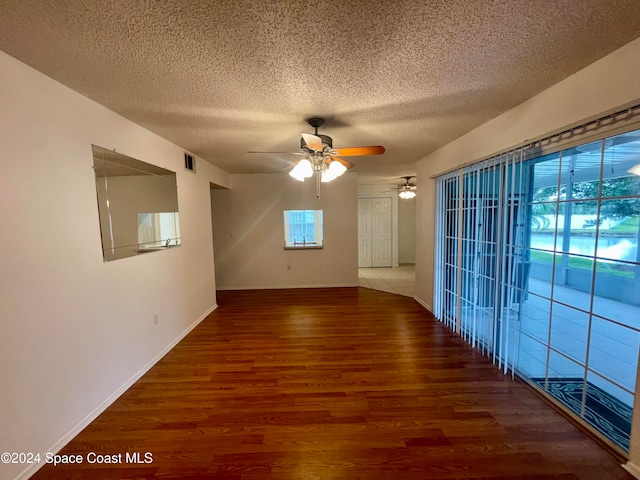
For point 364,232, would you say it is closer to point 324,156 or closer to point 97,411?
point 324,156

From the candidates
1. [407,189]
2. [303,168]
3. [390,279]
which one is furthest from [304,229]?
[303,168]

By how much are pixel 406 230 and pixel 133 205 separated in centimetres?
752

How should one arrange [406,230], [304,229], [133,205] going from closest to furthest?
[133,205], [304,229], [406,230]

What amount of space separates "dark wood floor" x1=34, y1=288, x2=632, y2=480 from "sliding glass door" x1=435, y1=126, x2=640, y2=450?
1.20ft

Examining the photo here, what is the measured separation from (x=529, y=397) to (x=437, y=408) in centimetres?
77

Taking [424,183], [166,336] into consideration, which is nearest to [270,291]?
[166,336]

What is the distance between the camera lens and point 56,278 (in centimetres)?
161

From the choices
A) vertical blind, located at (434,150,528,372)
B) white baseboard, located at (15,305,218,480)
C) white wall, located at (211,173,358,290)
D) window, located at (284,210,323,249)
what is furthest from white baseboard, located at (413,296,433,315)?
white baseboard, located at (15,305,218,480)

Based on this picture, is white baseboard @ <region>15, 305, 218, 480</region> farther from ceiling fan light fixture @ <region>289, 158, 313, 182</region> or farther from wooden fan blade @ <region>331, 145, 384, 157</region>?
wooden fan blade @ <region>331, 145, 384, 157</region>

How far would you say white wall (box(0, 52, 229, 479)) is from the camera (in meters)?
1.38

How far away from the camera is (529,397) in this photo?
2027mm

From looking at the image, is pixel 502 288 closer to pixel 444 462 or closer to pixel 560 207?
pixel 560 207

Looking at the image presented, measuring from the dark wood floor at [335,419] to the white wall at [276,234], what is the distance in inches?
98.0

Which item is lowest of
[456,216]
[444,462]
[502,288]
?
[444,462]
